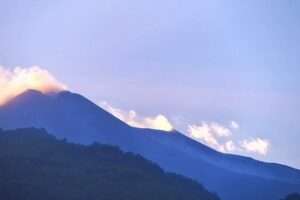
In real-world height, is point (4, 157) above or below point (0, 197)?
above

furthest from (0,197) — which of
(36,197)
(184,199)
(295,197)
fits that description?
(295,197)

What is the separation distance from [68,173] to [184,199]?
41.4m

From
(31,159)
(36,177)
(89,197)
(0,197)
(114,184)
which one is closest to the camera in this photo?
(0,197)

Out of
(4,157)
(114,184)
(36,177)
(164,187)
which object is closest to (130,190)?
(114,184)

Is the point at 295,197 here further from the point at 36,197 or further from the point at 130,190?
the point at 36,197

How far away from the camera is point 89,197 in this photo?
513 feet

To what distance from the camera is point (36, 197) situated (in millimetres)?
146875

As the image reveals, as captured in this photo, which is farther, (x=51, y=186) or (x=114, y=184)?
(x=114, y=184)

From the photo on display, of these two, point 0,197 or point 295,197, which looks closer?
point 0,197

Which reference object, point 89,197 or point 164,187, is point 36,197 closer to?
point 89,197

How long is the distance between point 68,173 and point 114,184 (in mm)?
16265

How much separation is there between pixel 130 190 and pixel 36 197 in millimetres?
43043

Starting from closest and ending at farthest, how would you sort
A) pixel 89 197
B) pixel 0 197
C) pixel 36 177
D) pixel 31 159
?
pixel 0 197, pixel 89 197, pixel 36 177, pixel 31 159

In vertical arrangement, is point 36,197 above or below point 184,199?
below
